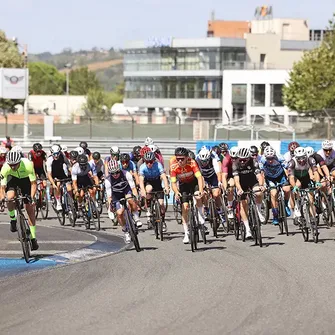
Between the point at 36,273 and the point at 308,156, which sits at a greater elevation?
the point at 308,156

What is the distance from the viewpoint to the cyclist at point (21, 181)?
16.4m

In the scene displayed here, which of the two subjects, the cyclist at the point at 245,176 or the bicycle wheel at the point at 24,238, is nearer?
the bicycle wheel at the point at 24,238

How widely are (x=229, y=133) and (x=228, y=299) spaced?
42693mm

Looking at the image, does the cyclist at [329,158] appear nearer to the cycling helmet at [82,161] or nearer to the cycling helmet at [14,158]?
the cycling helmet at [82,161]

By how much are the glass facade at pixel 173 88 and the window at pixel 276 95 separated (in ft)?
21.1

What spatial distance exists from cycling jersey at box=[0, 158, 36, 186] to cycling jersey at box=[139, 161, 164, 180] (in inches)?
137

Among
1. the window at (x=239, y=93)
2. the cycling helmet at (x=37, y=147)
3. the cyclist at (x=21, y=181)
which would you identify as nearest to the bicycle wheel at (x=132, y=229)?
the cyclist at (x=21, y=181)

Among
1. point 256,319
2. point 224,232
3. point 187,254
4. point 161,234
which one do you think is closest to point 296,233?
point 224,232

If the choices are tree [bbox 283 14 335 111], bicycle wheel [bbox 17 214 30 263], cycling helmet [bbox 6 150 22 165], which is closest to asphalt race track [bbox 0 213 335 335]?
bicycle wheel [bbox 17 214 30 263]

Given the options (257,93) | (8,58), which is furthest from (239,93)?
(8,58)

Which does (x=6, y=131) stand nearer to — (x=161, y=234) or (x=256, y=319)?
(x=161, y=234)

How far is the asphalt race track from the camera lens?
10.0 metres

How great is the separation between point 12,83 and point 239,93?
2774cm

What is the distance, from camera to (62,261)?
16.0m
